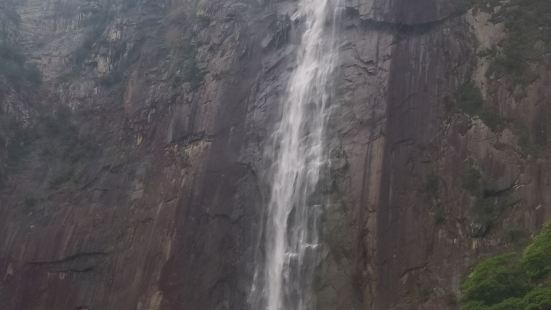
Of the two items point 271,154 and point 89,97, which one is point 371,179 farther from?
point 89,97

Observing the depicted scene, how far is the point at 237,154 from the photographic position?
96.4 ft

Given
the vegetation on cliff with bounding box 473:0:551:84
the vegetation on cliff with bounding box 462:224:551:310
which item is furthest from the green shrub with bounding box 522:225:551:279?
the vegetation on cliff with bounding box 473:0:551:84

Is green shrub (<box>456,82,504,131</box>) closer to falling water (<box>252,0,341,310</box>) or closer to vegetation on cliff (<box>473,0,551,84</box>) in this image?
vegetation on cliff (<box>473,0,551,84</box>)

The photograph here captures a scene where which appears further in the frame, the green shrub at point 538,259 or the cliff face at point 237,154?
the cliff face at point 237,154

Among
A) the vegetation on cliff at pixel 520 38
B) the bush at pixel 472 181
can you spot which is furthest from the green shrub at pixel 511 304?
the vegetation on cliff at pixel 520 38

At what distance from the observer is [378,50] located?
28.4m

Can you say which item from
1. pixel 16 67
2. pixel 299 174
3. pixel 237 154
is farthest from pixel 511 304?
pixel 16 67

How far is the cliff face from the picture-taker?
2339 cm

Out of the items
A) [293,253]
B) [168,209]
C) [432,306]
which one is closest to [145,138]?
[168,209]

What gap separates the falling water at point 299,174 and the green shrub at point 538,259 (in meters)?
8.65

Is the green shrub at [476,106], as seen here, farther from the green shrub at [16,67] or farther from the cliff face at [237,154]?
the green shrub at [16,67]

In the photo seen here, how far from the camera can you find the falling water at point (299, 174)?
25016mm

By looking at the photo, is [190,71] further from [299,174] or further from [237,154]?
[299,174]

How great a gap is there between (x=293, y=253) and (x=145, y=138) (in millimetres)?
10455
